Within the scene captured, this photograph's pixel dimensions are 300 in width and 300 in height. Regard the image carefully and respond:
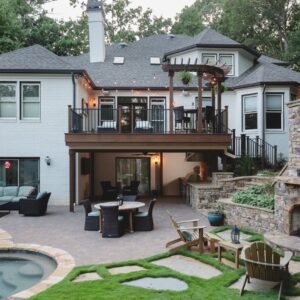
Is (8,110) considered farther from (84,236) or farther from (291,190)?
(291,190)

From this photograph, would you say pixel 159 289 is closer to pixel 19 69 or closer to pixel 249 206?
pixel 249 206

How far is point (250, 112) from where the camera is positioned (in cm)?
1845

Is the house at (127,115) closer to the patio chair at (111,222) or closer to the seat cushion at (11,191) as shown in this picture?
the seat cushion at (11,191)

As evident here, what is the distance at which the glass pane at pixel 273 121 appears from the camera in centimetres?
1806

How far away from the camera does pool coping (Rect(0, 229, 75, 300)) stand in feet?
20.6

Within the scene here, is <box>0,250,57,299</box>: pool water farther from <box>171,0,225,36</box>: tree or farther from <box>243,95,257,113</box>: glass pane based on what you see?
<box>171,0,225,36</box>: tree

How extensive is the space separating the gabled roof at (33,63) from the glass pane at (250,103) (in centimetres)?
862

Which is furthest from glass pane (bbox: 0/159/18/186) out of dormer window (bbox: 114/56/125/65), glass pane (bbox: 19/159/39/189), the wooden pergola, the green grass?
the green grass

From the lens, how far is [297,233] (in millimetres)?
9281

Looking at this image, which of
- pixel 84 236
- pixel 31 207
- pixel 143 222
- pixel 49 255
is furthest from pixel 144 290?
pixel 31 207

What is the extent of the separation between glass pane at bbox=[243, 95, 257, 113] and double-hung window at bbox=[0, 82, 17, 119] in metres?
10.9

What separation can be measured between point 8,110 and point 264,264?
44.8 feet

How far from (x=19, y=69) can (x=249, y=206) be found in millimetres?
11036

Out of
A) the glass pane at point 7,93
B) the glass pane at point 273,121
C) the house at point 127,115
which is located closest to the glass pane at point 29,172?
the house at point 127,115
